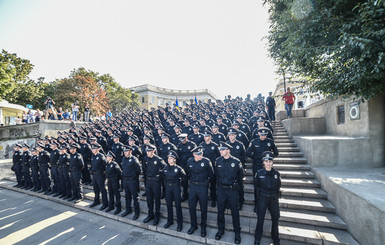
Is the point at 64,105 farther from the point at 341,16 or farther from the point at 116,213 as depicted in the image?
→ the point at 341,16

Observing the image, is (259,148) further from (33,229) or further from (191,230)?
(33,229)

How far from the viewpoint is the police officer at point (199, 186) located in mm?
4621

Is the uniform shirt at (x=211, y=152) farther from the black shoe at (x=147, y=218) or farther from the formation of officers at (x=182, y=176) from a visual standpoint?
the black shoe at (x=147, y=218)

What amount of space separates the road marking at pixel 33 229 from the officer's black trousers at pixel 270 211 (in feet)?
22.0

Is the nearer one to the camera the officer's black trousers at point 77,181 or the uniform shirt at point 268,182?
the uniform shirt at point 268,182

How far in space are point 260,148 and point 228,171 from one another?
1725 mm

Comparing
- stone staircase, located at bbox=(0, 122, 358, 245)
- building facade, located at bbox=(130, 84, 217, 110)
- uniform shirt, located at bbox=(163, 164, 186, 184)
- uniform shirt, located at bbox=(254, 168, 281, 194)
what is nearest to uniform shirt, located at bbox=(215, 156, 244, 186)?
uniform shirt, located at bbox=(254, 168, 281, 194)

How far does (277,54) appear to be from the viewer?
9195 millimetres

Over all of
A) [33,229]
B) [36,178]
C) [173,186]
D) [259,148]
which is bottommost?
[33,229]

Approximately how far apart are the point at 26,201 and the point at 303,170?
41.0 feet

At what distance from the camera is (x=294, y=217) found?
14.9ft

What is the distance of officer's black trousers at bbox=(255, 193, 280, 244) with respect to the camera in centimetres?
393

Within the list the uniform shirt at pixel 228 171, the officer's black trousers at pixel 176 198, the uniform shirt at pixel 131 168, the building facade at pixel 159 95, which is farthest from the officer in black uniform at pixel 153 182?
the building facade at pixel 159 95

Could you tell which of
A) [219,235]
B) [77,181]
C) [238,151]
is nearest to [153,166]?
[219,235]
